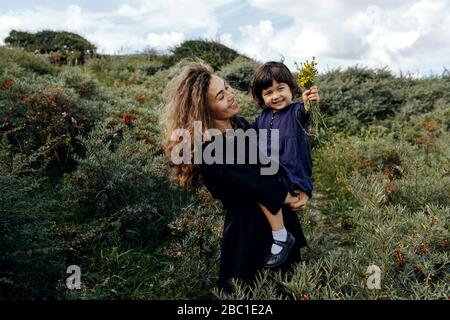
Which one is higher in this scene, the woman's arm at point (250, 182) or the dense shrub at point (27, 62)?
the dense shrub at point (27, 62)

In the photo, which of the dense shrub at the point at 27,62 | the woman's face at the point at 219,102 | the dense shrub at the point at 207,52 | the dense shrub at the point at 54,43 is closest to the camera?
the woman's face at the point at 219,102

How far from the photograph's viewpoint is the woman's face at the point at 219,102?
9.27 ft

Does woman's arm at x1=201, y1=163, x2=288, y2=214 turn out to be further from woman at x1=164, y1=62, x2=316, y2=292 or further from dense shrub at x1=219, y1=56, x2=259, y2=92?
dense shrub at x1=219, y1=56, x2=259, y2=92

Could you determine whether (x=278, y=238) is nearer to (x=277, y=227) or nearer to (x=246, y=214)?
(x=277, y=227)

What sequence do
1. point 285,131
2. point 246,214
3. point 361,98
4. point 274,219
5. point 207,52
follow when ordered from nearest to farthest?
point 274,219
point 246,214
point 285,131
point 361,98
point 207,52

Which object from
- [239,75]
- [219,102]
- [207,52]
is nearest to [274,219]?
[219,102]

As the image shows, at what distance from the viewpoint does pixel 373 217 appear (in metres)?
3.31

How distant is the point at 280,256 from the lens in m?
2.72

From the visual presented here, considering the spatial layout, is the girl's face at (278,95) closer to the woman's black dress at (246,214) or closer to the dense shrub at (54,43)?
the woman's black dress at (246,214)

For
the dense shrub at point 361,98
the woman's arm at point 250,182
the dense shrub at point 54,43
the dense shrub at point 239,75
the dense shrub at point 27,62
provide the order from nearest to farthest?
the woman's arm at point 250,182 → the dense shrub at point 27,62 → the dense shrub at point 361,98 → the dense shrub at point 239,75 → the dense shrub at point 54,43

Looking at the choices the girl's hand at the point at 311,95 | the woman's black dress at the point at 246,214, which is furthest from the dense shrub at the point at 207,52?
the woman's black dress at the point at 246,214

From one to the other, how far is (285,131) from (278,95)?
25cm

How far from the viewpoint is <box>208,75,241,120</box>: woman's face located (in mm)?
2826

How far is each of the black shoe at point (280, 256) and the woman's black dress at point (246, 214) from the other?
0.06 meters
